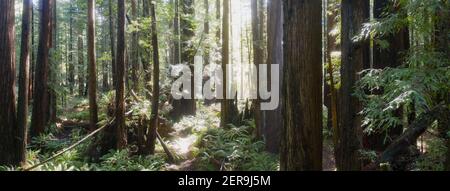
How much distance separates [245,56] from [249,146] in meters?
26.1

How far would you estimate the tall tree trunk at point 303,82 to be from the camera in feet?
17.1

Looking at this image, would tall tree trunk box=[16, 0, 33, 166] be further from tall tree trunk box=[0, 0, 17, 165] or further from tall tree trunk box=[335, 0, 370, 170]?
tall tree trunk box=[335, 0, 370, 170]

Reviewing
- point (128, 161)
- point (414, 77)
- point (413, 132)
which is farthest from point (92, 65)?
point (414, 77)

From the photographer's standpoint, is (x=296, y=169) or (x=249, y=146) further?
(x=249, y=146)

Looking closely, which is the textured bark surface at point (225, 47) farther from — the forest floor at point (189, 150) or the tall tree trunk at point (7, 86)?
the tall tree trunk at point (7, 86)

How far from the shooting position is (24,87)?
9.59 metres

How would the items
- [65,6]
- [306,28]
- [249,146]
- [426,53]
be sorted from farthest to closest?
[65,6] → [249,146] → [426,53] → [306,28]

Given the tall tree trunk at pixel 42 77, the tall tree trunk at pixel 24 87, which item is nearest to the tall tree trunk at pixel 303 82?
the tall tree trunk at pixel 24 87

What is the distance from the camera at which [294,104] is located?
527cm

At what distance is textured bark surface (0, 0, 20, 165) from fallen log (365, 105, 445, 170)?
7.74 metres

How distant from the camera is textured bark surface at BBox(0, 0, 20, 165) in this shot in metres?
8.32

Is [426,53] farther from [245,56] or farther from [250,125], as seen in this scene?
[245,56]
